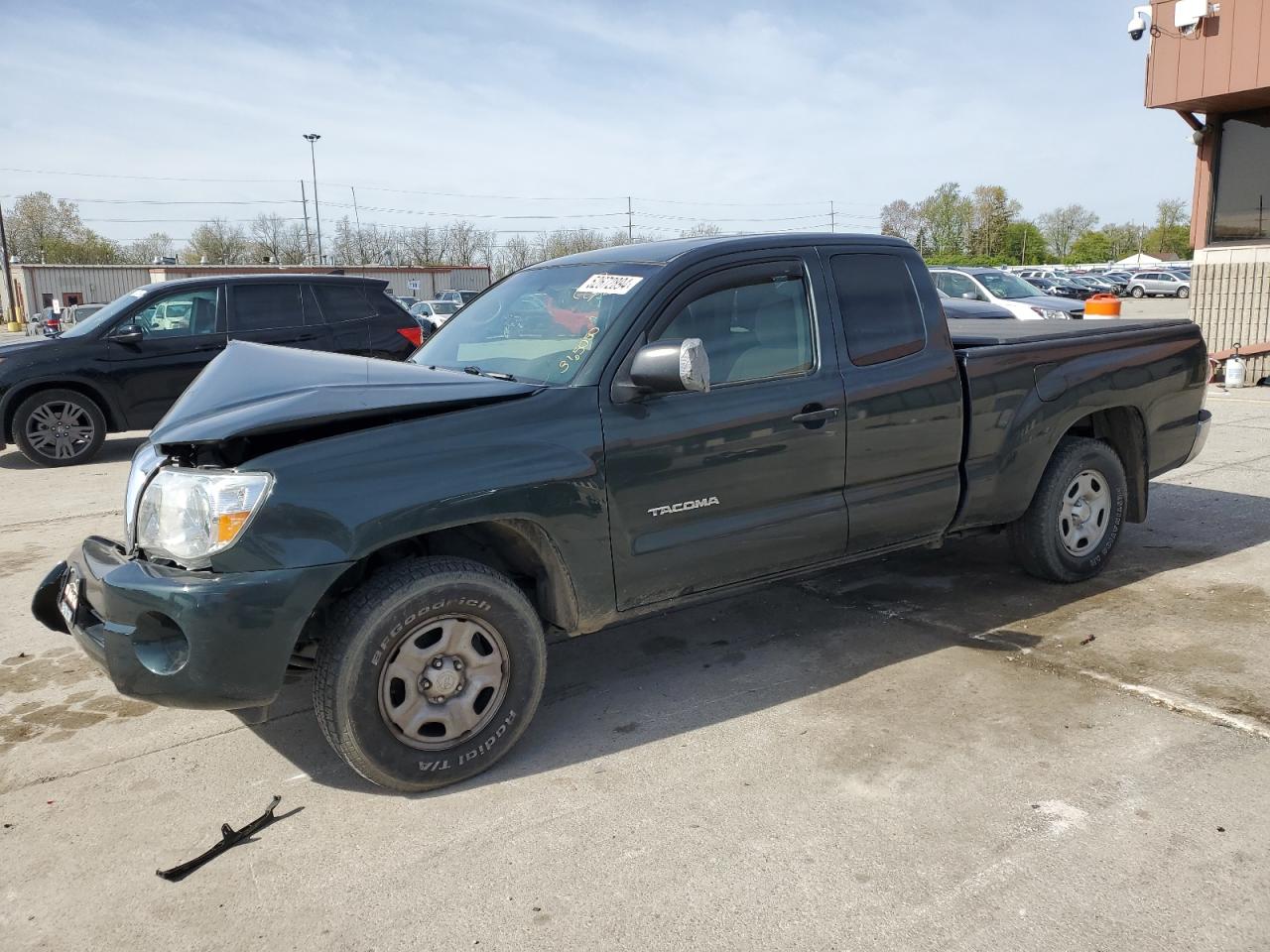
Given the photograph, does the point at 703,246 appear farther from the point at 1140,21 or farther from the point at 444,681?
the point at 1140,21

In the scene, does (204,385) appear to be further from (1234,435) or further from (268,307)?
(1234,435)

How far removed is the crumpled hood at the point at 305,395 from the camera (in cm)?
309

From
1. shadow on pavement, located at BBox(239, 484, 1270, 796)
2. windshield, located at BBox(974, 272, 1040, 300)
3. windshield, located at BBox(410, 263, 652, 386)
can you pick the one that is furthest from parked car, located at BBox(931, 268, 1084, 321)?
windshield, located at BBox(410, 263, 652, 386)

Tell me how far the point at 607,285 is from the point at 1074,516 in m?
2.90

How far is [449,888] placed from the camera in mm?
2793

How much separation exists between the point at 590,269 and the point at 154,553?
205 centimetres

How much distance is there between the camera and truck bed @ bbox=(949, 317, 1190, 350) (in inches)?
194

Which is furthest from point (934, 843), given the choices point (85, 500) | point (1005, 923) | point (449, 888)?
point (85, 500)

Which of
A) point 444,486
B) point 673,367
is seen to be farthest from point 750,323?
point 444,486

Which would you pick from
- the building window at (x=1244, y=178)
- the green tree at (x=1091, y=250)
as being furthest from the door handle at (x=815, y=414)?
the green tree at (x=1091, y=250)

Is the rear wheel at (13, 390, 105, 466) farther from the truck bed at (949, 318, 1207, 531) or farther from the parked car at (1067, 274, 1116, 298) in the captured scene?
the parked car at (1067, 274, 1116, 298)

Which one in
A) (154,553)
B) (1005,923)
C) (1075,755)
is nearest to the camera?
(1005,923)

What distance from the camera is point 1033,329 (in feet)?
17.7

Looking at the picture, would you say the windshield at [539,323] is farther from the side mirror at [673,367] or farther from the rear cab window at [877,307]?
the rear cab window at [877,307]
